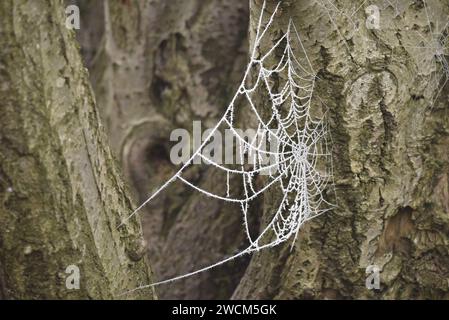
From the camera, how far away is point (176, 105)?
264 centimetres

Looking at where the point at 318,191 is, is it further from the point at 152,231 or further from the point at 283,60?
the point at 152,231

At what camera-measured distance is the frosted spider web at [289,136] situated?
74.3 inches

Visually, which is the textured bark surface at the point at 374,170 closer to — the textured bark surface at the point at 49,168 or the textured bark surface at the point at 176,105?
the textured bark surface at the point at 176,105

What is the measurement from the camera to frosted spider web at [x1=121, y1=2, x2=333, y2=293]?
189cm

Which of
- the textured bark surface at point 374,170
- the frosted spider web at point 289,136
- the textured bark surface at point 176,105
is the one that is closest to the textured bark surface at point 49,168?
the frosted spider web at point 289,136

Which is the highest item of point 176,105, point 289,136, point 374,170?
point 176,105

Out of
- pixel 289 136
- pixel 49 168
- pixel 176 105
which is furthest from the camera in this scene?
pixel 176 105

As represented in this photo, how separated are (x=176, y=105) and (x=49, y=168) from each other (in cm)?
124

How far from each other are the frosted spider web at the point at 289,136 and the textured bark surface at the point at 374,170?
3cm

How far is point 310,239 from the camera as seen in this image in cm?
206

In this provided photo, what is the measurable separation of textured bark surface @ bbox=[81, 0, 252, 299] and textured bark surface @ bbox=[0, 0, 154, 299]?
0.89 meters

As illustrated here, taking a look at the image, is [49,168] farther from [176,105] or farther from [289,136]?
[176,105]

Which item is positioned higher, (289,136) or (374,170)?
(289,136)

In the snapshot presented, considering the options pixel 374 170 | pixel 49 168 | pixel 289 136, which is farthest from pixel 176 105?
pixel 49 168
